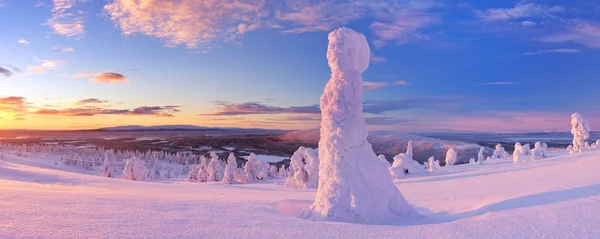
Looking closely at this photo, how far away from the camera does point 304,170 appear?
39.3 meters

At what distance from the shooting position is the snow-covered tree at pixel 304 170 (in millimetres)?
38188

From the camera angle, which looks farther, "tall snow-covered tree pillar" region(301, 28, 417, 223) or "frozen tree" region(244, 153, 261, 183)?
"frozen tree" region(244, 153, 261, 183)

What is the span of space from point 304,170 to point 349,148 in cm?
2843

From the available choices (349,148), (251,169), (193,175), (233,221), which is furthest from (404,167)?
(233,221)

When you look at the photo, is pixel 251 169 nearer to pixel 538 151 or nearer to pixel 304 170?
pixel 304 170

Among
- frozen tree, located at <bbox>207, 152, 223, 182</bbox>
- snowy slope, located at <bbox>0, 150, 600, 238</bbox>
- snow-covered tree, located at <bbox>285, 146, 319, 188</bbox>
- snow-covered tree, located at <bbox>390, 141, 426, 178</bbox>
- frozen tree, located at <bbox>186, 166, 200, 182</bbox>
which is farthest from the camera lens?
frozen tree, located at <bbox>207, 152, 223, 182</bbox>

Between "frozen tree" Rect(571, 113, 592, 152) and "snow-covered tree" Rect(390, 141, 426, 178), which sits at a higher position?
"frozen tree" Rect(571, 113, 592, 152)

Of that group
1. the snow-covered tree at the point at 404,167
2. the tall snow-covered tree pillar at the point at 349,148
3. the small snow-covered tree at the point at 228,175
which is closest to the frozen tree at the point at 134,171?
the small snow-covered tree at the point at 228,175

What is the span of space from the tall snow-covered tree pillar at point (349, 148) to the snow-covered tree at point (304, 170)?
26547 mm

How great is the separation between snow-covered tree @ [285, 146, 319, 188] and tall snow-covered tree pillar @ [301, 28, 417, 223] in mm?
26547

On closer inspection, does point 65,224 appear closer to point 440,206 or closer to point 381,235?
point 381,235

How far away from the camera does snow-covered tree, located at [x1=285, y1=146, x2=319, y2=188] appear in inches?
1503

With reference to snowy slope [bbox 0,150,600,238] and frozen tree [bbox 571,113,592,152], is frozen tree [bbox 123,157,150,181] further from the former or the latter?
frozen tree [bbox 571,113,592,152]

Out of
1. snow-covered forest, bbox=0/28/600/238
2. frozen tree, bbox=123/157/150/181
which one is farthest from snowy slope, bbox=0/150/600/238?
frozen tree, bbox=123/157/150/181
